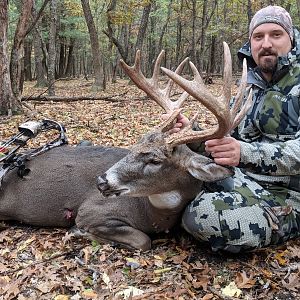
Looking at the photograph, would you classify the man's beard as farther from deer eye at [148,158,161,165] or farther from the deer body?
deer eye at [148,158,161,165]

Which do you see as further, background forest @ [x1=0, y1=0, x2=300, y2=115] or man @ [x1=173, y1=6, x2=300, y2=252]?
background forest @ [x1=0, y1=0, x2=300, y2=115]

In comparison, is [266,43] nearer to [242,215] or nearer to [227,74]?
[227,74]

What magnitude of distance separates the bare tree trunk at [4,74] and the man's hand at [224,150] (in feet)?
21.9

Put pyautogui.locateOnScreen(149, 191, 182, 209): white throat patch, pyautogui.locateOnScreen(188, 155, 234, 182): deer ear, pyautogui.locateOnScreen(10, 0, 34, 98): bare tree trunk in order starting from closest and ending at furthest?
1. pyautogui.locateOnScreen(188, 155, 234, 182): deer ear
2. pyautogui.locateOnScreen(149, 191, 182, 209): white throat patch
3. pyautogui.locateOnScreen(10, 0, 34, 98): bare tree trunk

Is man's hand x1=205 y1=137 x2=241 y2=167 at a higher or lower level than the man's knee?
higher

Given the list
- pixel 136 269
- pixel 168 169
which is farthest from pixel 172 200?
pixel 136 269

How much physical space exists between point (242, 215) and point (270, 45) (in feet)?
5.20

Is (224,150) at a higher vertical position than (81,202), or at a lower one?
A: higher

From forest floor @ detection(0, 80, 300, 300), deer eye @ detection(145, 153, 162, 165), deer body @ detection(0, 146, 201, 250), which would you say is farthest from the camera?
deer body @ detection(0, 146, 201, 250)

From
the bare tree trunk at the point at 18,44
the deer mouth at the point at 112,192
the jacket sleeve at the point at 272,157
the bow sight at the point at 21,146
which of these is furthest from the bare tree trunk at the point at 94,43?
the jacket sleeve at the point at 272,157

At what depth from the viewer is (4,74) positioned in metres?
9.02

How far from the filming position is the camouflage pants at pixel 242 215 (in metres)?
3.62

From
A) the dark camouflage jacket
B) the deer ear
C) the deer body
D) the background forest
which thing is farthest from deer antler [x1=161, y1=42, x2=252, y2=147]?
the background forest

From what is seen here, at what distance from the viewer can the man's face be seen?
4.11 m
